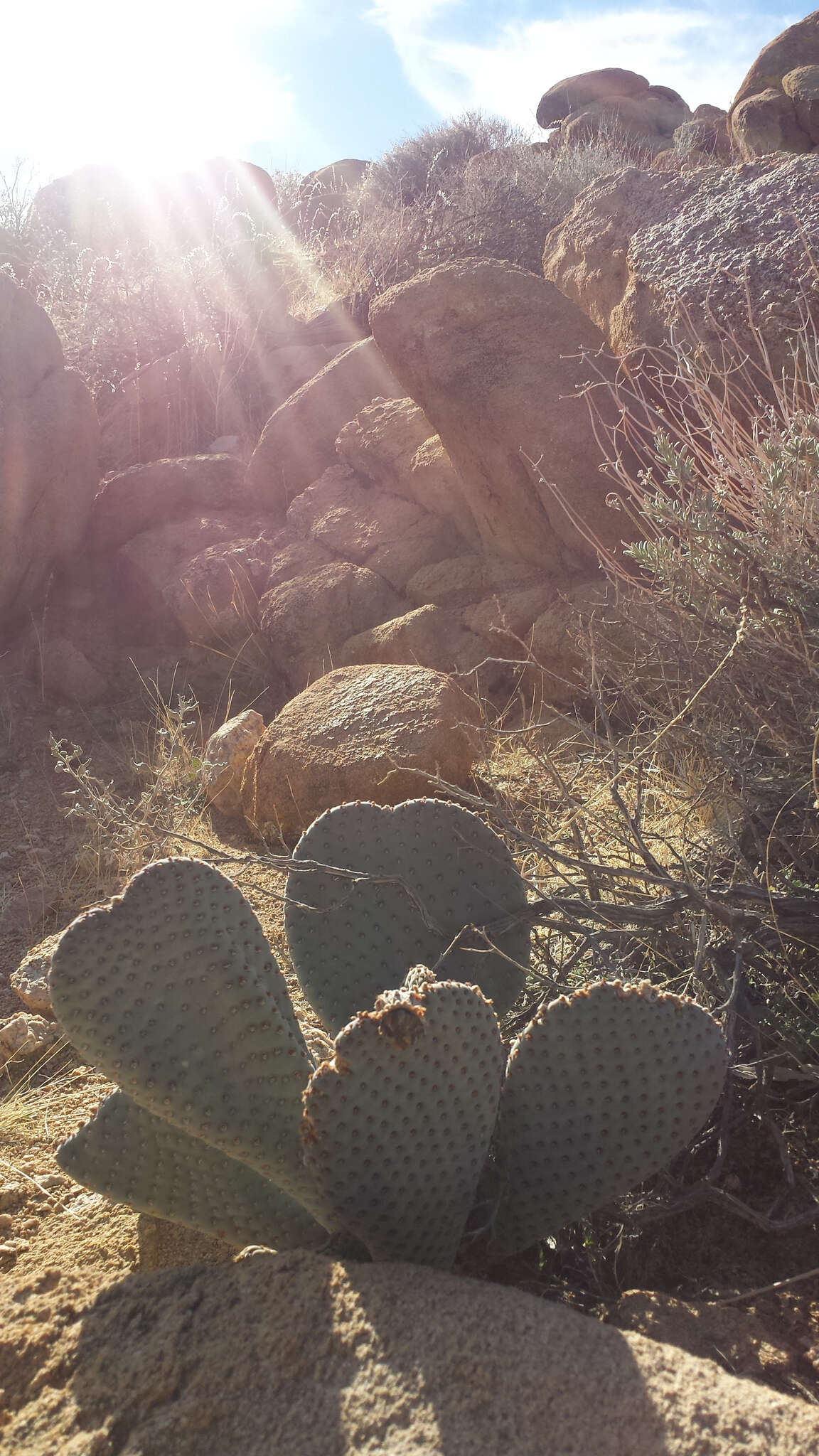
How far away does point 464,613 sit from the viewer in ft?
17.5

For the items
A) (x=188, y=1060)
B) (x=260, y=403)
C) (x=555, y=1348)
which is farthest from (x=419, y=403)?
(x=555, y=1348)

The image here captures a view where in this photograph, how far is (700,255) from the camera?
13.9 ft

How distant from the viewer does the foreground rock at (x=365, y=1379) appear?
1106 millimetres

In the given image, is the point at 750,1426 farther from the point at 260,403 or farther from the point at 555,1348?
the point at 260,403

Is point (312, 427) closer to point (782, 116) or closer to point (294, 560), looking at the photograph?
Answer: point (294, 560)

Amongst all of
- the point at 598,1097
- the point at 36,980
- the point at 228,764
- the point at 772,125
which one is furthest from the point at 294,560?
the point at 772,125

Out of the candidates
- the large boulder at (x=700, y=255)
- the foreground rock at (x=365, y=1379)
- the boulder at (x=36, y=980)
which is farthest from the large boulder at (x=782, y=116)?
the foreground rock at (x=365, y=1379)

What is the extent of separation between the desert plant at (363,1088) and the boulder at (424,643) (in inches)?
143

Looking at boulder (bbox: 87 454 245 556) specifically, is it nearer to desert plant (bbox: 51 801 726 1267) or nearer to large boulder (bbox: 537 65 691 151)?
desert plant (bbox: 51 801 726 1267)

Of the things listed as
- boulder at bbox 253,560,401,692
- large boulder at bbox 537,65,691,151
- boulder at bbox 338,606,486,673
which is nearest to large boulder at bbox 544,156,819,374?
boulder at bbox 338,606,486,673

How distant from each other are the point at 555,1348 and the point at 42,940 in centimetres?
276

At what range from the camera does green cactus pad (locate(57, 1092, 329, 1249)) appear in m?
1.65

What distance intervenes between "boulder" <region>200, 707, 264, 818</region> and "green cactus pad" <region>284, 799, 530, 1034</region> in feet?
8.68

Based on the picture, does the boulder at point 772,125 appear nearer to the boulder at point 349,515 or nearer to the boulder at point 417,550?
the boulder at point 349,515
